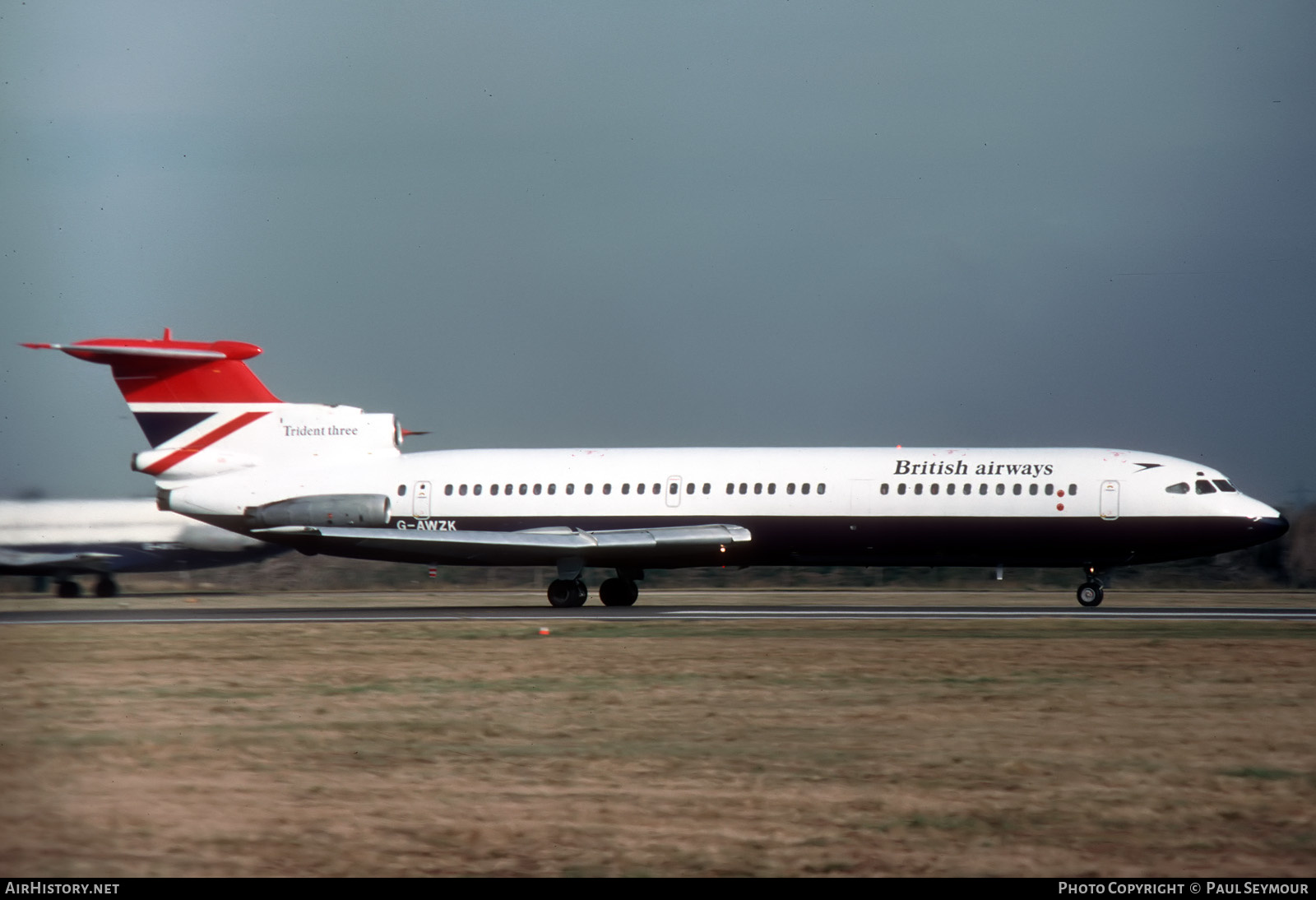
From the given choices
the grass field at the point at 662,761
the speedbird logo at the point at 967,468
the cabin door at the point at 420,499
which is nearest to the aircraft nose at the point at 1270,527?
the speedbird logo at the point at 967,468

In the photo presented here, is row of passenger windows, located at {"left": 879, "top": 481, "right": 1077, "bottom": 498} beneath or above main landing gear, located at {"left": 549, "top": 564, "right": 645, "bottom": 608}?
above

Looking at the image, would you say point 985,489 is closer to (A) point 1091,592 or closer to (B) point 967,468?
(B) point 967,468

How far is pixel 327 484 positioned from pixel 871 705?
22214mm

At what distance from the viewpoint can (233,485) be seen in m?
34.8

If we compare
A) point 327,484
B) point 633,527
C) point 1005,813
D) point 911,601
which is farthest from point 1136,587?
point 1005,813

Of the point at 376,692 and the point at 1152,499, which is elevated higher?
the point at 1152,499

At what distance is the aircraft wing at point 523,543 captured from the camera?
31.4 metres

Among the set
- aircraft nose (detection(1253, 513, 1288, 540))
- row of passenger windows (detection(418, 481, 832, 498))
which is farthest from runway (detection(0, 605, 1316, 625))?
row of passenger windows (detection(418, 481, 832, 498))

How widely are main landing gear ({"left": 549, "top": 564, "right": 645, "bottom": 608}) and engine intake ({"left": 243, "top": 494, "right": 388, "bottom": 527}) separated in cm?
444

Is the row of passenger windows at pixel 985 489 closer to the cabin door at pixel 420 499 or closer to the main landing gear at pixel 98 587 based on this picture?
the cabin door at pixel 420 499

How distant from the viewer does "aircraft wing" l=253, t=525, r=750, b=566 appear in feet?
103

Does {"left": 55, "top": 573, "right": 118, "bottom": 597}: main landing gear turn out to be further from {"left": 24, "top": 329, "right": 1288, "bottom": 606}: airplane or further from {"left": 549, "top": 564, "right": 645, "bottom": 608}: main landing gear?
{"left": 549, "top": 564, "right": 645, "bottom": 608}: main landing gear

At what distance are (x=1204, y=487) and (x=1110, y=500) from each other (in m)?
2.07
